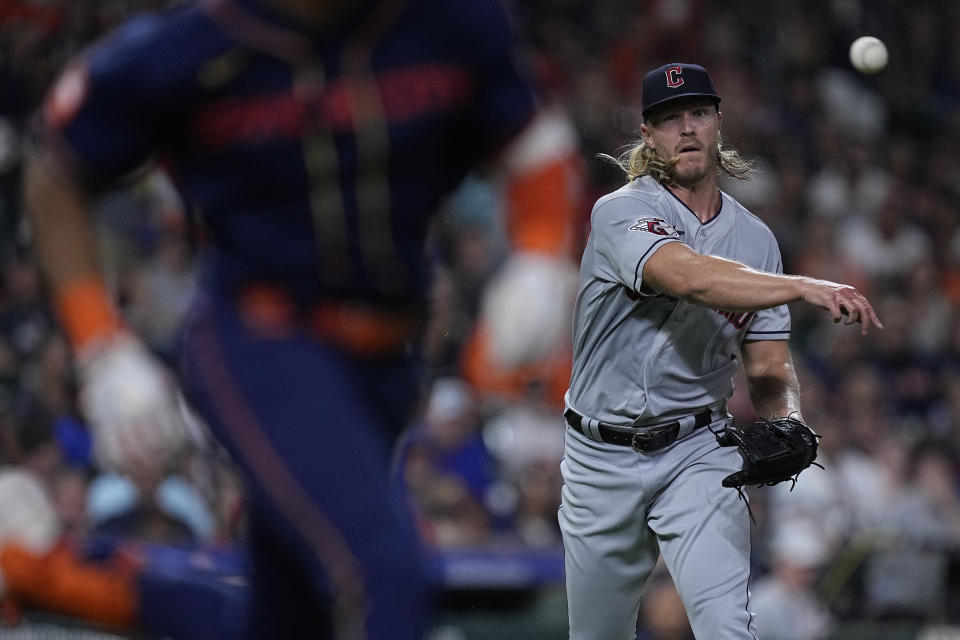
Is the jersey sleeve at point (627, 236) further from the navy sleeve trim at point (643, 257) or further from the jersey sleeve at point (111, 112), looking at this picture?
the jersey sleeve at point (111, 112)

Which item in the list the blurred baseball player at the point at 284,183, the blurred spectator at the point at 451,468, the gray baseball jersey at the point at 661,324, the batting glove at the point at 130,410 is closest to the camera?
the batting glove at the point at 130,410

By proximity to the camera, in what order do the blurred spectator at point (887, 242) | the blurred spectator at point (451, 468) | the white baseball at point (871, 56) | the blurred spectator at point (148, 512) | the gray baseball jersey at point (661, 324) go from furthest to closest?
the blurred spectator at point (887, 242) → the blurred spectator at point (451, 468) → the blurred spectator at point (148, 512) → the white baseball at point (871, 56) → the gray baseball jersey at point (661, 324)

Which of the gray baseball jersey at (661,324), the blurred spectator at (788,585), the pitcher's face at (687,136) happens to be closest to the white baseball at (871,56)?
the gray baseball jersey at (661,324)

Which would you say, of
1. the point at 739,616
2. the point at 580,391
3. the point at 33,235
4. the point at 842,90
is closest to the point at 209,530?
the point at 580,391

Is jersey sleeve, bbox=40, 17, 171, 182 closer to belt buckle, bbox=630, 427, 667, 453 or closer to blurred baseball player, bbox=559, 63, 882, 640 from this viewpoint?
blurred baseball player, bbox=559, 63, 882, 640

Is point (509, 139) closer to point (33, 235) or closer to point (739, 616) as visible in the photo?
point (33, 235)

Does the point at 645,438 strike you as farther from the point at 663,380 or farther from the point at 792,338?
the point at 792,338

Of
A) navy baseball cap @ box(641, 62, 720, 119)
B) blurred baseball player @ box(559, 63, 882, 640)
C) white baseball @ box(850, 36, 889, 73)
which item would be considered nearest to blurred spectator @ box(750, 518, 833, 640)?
white baseball @ box(850, 36, 889, 73)
